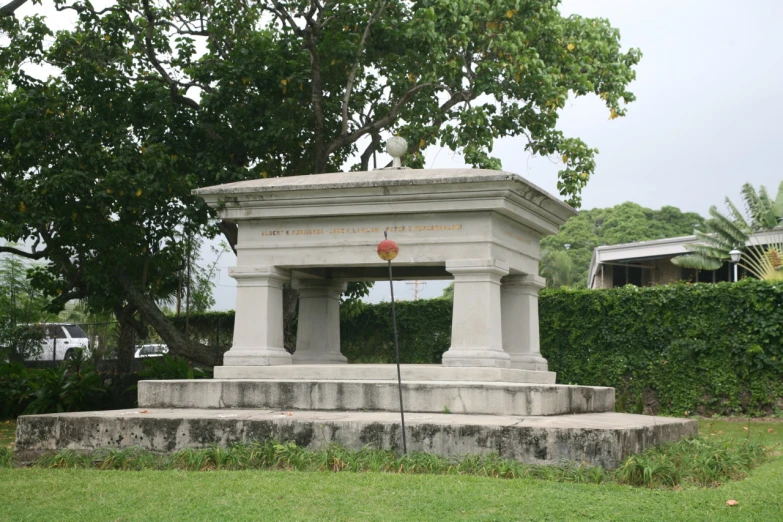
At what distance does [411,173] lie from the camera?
33.9 feet

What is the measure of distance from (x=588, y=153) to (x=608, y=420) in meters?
8.07

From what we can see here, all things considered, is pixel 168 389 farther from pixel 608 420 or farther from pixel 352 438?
pixel 608 420

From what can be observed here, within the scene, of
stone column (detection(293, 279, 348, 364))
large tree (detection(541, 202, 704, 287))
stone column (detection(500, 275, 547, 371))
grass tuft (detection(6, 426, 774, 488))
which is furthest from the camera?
large tree (detection(541, 202, 704, 287))

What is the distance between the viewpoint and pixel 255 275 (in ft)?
34.6

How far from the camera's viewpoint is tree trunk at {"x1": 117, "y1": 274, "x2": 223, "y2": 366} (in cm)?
1609

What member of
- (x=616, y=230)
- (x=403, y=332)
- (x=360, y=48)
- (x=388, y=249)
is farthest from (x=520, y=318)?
(x=616, y=230)

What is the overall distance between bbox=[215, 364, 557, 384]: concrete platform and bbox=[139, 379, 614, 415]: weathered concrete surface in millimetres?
411

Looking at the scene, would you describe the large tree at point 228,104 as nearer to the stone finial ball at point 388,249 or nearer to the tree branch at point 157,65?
the tree branch at point 157,65

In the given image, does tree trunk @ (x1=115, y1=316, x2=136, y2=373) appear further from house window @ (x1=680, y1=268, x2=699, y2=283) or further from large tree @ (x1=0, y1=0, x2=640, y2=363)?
house window @ (x1=680, y1=268, x2=699, y2=283)

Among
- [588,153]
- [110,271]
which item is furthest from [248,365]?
[588,153]

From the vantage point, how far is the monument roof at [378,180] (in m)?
9.66

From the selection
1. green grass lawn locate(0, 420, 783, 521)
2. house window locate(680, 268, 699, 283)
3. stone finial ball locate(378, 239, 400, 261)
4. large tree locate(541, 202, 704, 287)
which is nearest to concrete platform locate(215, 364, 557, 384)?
stone finial ball locate(378, 239, 400, 261)

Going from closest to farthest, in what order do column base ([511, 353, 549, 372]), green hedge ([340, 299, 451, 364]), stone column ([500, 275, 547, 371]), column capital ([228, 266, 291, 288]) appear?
column capital ([228, 266, 291, 288]) < column base ([511, 353, 549, 372]) < stone column ([500, 275, 547, 371]) < green hedge ([340, 299, 451, 364])

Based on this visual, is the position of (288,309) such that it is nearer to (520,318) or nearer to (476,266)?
(520,318)
